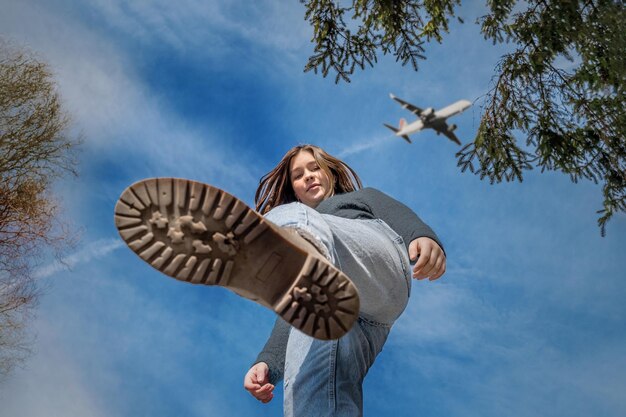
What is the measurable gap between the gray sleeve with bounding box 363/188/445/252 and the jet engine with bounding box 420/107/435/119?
626 mm

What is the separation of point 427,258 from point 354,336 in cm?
42

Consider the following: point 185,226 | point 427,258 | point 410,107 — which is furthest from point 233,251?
point 427,258

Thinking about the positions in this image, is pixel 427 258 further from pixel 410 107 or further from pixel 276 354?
pixel 276 354

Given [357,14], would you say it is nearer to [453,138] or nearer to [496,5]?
[496,5]

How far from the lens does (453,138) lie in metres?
1.72

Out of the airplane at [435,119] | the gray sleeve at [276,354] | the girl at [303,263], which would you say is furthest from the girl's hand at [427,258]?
the gray sleeve at [276,354]

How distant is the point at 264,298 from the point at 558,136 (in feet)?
11.0

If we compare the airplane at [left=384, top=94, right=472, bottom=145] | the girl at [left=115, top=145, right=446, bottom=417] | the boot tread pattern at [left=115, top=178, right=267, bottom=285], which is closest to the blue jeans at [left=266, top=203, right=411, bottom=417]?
the girl at [left=115, top=145, right=446, bottom=417]

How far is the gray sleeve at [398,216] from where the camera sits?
2244 mm

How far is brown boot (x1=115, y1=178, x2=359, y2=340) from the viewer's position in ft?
5.17

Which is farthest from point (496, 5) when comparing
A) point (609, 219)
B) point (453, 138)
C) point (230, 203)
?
point (230, 203)

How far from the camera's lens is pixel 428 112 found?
5.59 feet

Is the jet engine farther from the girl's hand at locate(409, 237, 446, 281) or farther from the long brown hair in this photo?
the long brown hair

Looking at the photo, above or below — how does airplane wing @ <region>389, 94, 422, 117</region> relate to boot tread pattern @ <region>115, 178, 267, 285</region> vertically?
above
